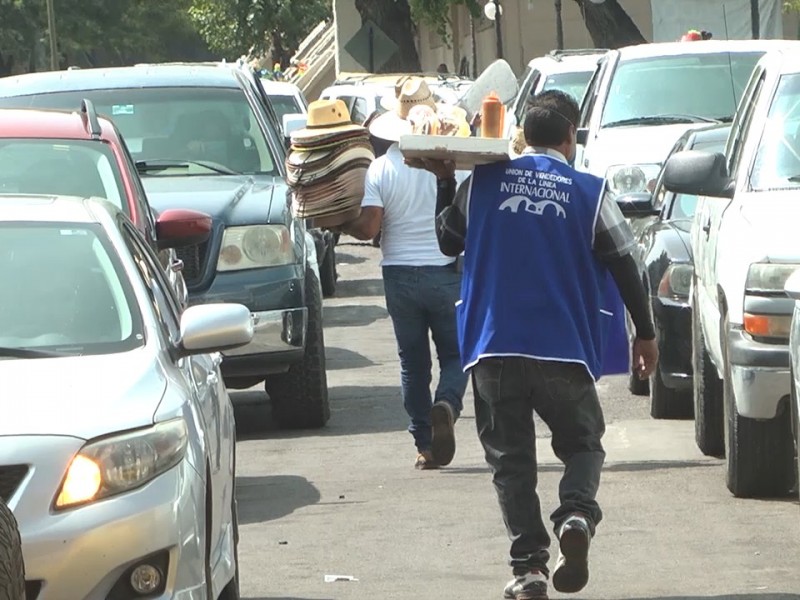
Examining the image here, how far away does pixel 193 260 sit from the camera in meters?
11.1

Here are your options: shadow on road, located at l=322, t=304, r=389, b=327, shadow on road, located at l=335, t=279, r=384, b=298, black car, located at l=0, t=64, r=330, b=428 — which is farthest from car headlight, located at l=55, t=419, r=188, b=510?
shadow on road, located at l=335, t=279, r=384, b=298

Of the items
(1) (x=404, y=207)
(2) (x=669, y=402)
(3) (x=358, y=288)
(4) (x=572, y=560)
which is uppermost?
(1) (x=404, y=207)

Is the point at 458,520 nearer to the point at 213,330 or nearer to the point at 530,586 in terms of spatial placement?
the point at 530,586

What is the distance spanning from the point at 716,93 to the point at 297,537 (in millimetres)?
8316

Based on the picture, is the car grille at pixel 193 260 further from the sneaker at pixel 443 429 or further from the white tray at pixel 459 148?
the white tray at pixel 459 148

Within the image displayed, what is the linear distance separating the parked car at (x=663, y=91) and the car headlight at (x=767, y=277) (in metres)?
7.02

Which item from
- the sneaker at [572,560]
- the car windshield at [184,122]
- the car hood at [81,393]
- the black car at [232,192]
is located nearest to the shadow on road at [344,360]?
the black car at [232,192]

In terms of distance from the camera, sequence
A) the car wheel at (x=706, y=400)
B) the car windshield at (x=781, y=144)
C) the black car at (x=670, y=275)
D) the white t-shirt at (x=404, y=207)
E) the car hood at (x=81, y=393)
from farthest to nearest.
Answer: the black car at (x=670, y=275)
the car wheel at (x=706, y=400)
the white t-shirt at (x=404, y=207)
the car windshield at (x=781, y=144)
the car hood at (x=81, y=393)

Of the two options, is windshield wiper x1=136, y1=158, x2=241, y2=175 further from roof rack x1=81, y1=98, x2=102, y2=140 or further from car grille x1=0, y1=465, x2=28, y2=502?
car grille x1=0, y1=465, x2=28, y2=502

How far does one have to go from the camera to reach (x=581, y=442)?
6973 mm

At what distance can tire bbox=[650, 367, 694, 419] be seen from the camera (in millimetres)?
11352

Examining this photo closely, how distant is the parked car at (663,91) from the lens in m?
15.4

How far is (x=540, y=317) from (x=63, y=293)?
154cm

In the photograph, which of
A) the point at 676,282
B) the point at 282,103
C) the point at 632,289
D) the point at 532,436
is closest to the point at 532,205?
the point at 632,289
